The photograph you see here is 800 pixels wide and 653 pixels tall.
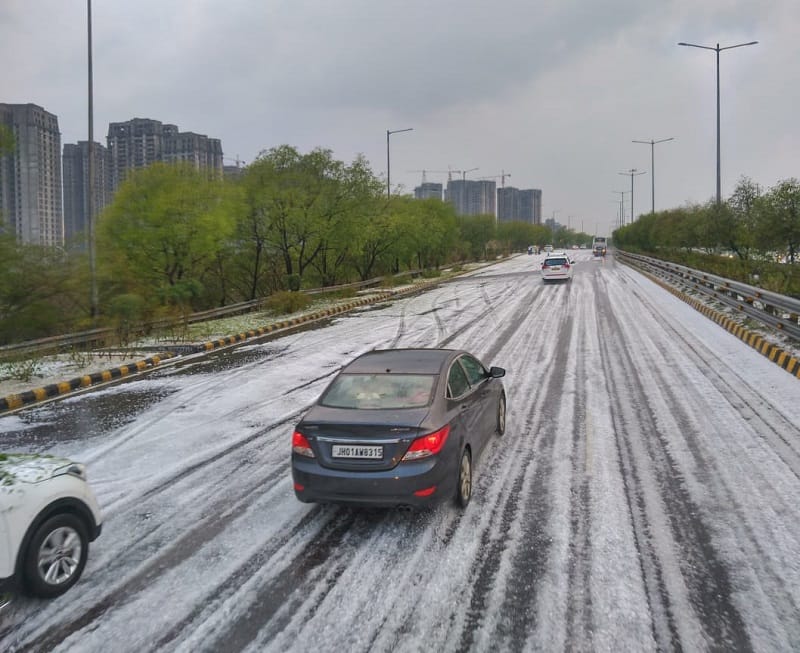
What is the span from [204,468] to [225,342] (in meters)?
11.6

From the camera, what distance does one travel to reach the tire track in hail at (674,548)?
4461mm

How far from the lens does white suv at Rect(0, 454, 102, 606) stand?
466 centimetres

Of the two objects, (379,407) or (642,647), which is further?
(379,407)

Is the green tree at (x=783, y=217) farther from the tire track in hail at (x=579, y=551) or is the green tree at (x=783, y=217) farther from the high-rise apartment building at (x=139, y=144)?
the high-rise apartment building at (x=139, y=144)

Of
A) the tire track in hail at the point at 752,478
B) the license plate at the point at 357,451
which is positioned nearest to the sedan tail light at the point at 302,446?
the license plate at the point at 357,451

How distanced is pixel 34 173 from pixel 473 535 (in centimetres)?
6000

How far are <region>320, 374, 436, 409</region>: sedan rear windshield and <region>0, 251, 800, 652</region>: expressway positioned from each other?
1106 millimetres

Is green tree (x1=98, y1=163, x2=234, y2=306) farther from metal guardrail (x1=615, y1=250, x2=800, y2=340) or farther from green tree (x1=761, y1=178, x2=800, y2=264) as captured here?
green tree (x1=761, y1=178, x2=800, y2=264)

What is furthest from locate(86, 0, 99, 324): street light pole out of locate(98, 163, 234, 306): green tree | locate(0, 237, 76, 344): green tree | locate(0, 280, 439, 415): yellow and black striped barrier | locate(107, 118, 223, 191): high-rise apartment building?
locate(107, 118, 223, 191): high-rise apartment building

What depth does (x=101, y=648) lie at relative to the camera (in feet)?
14.4

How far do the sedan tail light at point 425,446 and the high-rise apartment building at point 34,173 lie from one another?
51.4m

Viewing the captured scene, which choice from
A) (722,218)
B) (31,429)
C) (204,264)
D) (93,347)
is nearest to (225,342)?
(93,347)

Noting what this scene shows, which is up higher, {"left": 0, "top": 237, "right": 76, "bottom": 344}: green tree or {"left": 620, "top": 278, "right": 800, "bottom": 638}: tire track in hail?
{"left": 0, "top": 237, "right": 76, "bottom": 344}: green tree

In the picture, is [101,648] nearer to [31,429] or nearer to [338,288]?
[31,429]
